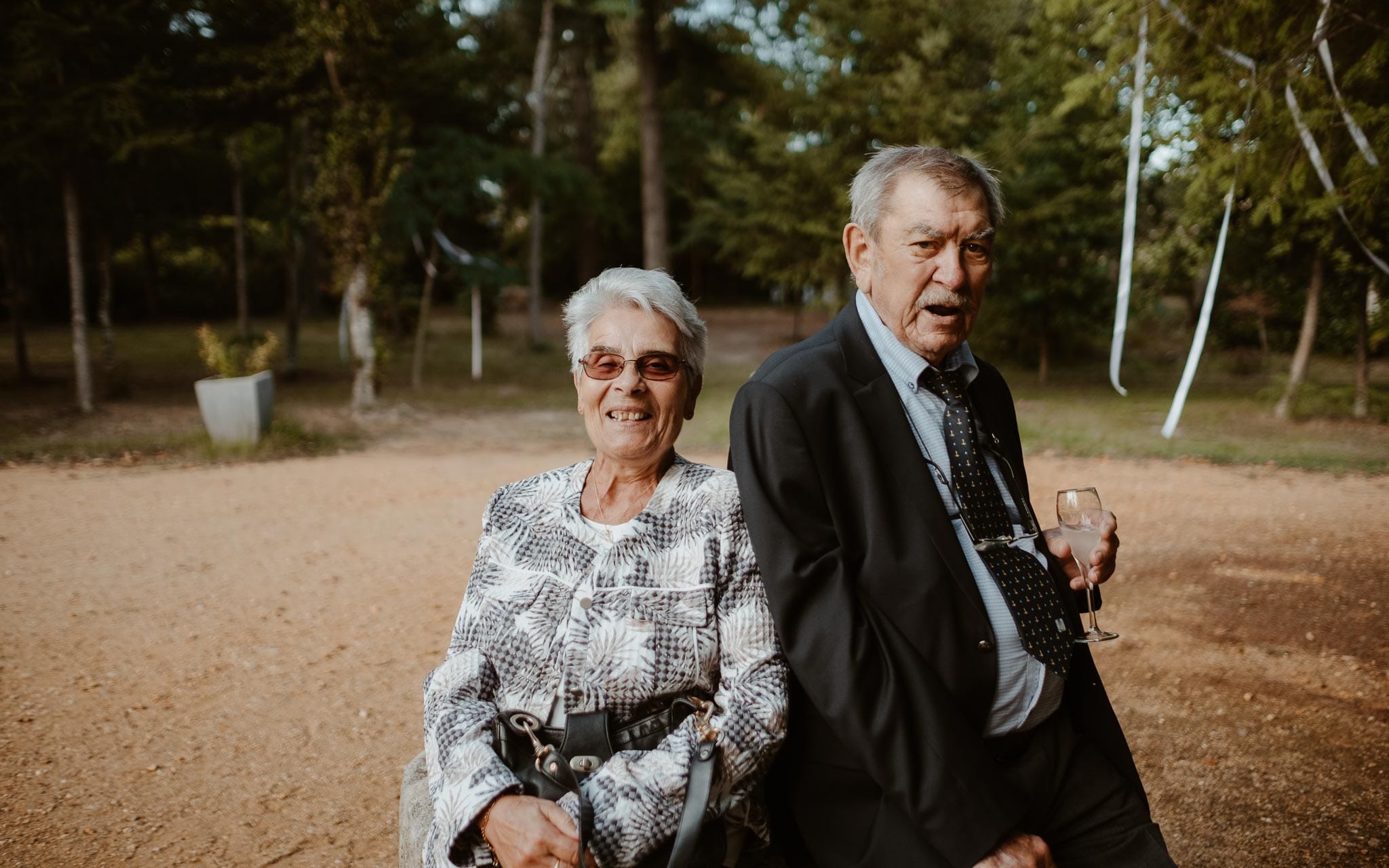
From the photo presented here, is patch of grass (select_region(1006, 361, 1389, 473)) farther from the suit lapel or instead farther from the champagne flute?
the suit lapel

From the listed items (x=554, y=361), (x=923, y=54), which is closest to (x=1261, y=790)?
(x=923, y=54)

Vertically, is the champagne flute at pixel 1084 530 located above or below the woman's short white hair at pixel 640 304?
below

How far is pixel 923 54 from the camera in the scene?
695 inches

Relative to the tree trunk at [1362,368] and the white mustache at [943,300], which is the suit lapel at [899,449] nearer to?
the white mustache at [943,300]

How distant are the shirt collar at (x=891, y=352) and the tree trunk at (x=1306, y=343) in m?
13.9

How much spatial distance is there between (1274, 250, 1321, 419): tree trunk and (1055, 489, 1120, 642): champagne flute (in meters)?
13.5

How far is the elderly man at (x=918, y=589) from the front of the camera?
1.90 metres

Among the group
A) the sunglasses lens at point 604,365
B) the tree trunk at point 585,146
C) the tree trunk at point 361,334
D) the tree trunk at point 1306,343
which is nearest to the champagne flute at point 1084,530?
the sunglasses lens at point 604,365

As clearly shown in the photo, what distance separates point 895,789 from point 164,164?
17.2 meters

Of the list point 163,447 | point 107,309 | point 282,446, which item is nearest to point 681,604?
point 282,446

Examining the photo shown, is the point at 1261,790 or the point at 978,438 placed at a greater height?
the point at 978,438

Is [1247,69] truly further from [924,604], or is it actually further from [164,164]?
[164,164]

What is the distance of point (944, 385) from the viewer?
7.50 ft

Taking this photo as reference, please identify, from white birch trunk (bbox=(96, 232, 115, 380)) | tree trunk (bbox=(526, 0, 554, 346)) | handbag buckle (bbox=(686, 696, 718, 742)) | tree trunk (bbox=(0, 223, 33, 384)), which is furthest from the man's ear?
tree trunk (bbox=(526, 0, 554, 346))
